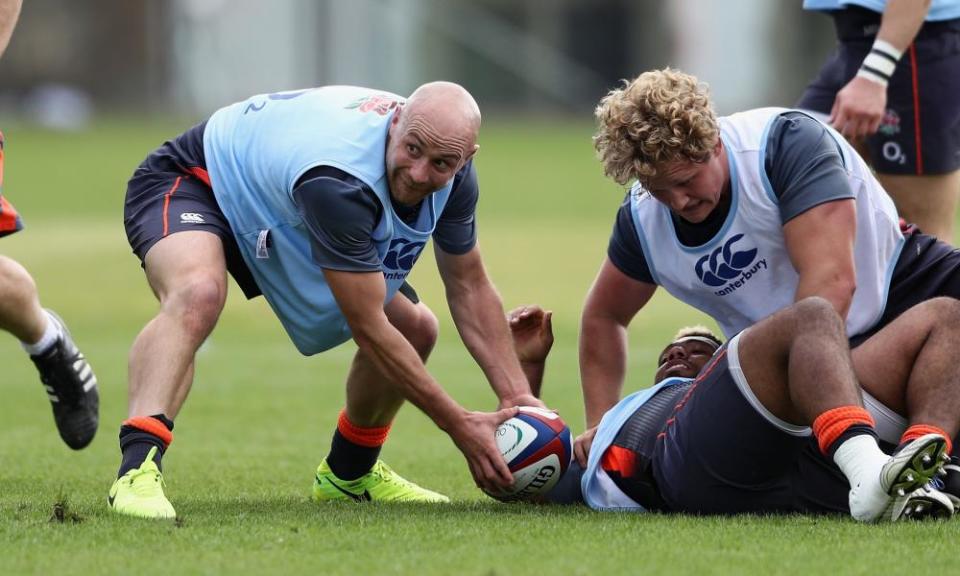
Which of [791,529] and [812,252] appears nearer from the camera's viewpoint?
[791,529]

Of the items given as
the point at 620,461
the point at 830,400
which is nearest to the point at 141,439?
the point at 620,461

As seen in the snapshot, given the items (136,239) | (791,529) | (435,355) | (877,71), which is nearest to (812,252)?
(791,529)

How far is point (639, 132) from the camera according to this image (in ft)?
17.3

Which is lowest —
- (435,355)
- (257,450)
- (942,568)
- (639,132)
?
(435,355)

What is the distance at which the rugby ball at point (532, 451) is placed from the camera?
18.2ft

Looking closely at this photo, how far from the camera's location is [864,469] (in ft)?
15.3

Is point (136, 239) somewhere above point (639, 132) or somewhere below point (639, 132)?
below

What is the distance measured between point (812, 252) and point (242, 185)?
202 centimetres

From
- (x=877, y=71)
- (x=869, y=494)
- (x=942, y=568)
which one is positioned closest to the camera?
(x=942, y=568)

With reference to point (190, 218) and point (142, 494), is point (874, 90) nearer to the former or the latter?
point (190, 218)

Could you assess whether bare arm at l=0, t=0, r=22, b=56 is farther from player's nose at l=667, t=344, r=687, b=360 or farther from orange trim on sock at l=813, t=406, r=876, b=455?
orange trim on sock at l=813, t=406, r=876, b=455

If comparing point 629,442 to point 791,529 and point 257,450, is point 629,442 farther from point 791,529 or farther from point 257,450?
point 257,450

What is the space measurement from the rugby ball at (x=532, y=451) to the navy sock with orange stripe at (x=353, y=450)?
0.69 m

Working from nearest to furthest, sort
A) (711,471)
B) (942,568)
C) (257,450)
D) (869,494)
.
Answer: (942,568) < (869,494) < (711,471) < (257,450)
